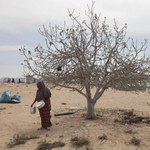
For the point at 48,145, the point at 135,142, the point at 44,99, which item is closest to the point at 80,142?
the point at 48,145

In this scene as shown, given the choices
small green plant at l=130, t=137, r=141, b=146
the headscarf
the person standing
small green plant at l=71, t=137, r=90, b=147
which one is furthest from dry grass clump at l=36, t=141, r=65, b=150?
small green plant at l=130, t=137, r=141, b=146

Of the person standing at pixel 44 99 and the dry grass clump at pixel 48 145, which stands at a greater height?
the person standing at pixel 44 99

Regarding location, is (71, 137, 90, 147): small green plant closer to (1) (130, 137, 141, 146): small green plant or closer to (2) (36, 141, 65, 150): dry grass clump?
(2) (36, 141, 65, 150): dry grass clump

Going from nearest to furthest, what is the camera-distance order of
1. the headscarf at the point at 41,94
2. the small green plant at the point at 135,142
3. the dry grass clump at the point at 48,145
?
the dry grass clump at the point at 48,145 → the small green plant at the point at 135,142 → the headscarf at the point at 41,94

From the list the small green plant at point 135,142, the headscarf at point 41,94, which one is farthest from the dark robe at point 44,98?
the small green plant at point 135,142

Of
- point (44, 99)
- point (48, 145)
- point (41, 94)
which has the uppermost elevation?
point (41, 94)

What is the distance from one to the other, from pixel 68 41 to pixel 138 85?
3.33m

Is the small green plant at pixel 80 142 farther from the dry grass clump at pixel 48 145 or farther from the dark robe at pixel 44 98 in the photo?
the dark robe at pixel 44 98

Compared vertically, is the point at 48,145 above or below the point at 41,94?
below

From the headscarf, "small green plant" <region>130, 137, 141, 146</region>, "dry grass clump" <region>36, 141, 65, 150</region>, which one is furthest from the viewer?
the headscarf

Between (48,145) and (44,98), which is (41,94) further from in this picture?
(48,145)

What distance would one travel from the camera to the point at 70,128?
6.39m

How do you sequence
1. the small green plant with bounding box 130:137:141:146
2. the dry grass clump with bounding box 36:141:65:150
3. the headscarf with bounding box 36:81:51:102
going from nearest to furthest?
the dry grass clump with bounding box 36:141:65:150 → the small green plant with bounding box 130:137:141:146 → the headscarf with bounding box 36:81:51:102

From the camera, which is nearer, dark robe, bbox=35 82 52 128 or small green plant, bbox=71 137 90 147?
small green plant, bbox=71 137 90 147
